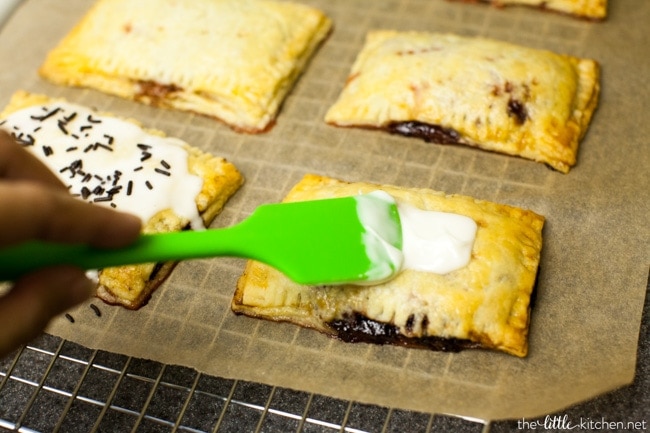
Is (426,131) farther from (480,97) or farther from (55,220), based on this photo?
(55,220)

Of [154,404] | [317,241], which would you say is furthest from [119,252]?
[154,404]

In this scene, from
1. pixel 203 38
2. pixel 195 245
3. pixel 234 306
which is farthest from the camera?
pixel 203 38

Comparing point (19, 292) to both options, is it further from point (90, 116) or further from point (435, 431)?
point (90, 116)

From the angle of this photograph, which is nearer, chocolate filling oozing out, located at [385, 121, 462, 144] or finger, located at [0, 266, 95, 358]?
finger, located at [0, 266, 95, 358]

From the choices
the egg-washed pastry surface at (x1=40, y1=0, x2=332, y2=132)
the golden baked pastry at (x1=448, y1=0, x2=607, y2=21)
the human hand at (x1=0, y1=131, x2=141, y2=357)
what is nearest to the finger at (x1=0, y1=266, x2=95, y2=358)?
the human hand at (x1=0, y1=131, x2=141, y2=357)

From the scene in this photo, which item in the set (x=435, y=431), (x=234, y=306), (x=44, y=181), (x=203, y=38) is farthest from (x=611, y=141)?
(x=44, y=181)

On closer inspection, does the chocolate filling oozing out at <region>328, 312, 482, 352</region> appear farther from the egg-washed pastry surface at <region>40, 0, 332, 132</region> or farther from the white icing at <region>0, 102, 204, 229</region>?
the egg-washed pastry surface at <region>40, 0, 332, 132</region>
